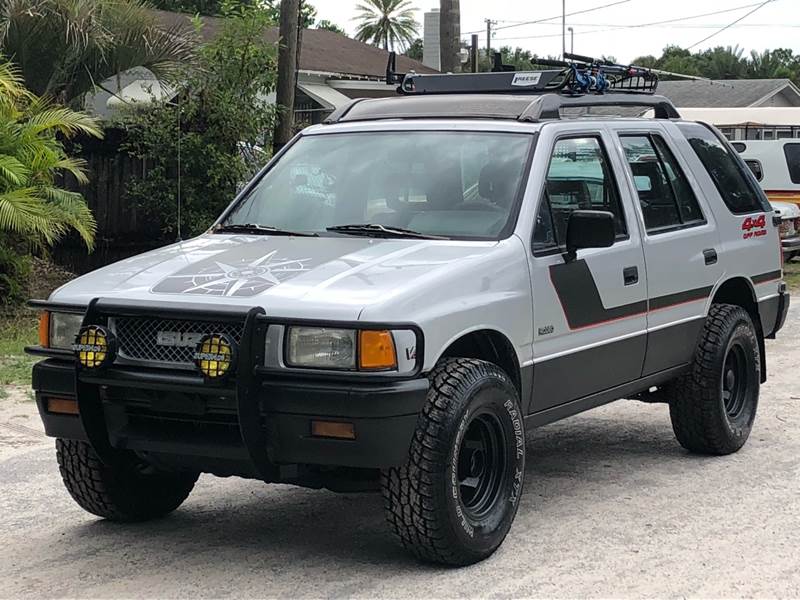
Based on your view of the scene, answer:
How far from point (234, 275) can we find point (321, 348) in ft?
2.04

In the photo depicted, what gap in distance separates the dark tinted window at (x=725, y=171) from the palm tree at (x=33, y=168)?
6.09 meters

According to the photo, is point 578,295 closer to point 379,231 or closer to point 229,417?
point 379,231

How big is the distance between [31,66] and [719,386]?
9.80 meters

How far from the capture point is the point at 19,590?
4.95m

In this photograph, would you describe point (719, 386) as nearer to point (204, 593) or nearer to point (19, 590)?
point (204, 593)

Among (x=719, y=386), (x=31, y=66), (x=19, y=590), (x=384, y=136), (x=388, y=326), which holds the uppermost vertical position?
(x=31, y=66)

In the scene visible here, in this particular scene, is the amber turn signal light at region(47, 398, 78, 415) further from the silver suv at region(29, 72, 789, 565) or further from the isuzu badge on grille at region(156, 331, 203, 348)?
the isuzu badge on grille at region(156, 331, 203, 348)

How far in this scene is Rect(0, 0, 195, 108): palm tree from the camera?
13.7 meters

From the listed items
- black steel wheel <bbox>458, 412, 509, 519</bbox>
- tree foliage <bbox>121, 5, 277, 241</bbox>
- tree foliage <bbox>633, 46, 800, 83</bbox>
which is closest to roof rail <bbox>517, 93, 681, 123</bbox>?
black steel wheel <bbox>458, 412, 509, 519</bbox>

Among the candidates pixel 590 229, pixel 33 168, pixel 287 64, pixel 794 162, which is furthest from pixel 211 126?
pixel 794 162

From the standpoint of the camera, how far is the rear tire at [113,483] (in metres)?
5.55

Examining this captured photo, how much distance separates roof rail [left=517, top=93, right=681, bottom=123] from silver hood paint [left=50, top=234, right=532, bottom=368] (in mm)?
921

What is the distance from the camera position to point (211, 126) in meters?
14.5

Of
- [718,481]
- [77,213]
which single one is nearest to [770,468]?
[718,481]
